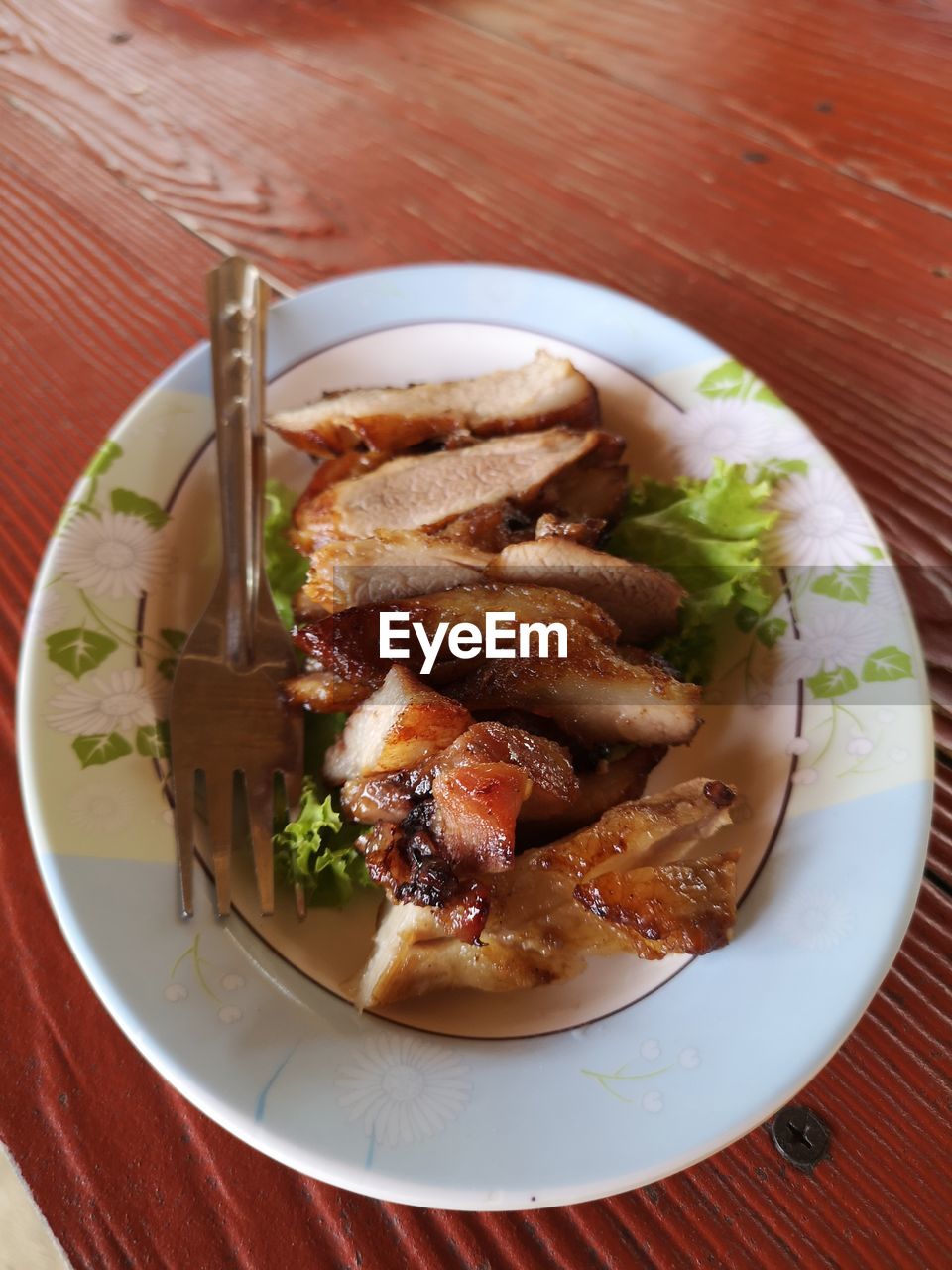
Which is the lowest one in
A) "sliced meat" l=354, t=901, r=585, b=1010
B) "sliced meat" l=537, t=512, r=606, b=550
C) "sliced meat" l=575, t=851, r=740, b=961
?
"sliced meat" l=354, t=901, r=585, b=1010

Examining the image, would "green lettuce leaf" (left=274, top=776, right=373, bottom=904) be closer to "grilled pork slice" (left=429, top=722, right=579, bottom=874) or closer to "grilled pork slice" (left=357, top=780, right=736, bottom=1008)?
"grilled pork slice" (left=357, top=780, right=736, bottom=1008)

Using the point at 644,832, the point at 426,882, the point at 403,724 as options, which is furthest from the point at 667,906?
the point at 403,724

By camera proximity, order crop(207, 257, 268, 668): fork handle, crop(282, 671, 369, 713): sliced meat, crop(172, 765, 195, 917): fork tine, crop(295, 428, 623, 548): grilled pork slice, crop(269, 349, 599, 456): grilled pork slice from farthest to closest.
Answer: crop(269, 349, 599, 456): grilled pork slice < crop(295, 428, 623, 548): grilled pork slice < crop(207, 257, 268, 668): fork handle < crop(282, 671, 369, 713): sliced meat < crop(172, 765, 195, 917): fork tine

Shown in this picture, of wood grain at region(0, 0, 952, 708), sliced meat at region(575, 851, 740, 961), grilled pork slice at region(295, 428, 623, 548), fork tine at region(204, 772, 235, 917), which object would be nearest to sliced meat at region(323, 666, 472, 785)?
fork tine at region(204, 772, 235, 917)

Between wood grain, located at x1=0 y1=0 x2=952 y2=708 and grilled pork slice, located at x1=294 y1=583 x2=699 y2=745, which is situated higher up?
wood grain, located at x1=0 y1=0 x2=952 y2=708

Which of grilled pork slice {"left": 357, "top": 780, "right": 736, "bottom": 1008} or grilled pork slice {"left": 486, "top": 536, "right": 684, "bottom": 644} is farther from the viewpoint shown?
grilled pork slice {"left": 486, "top": 536, "right": 684, "bottom": 644}

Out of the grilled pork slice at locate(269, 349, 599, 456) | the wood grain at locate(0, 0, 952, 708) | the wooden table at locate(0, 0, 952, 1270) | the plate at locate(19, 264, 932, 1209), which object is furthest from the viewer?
the wood grain at locate(0, 0, 952, 708)
